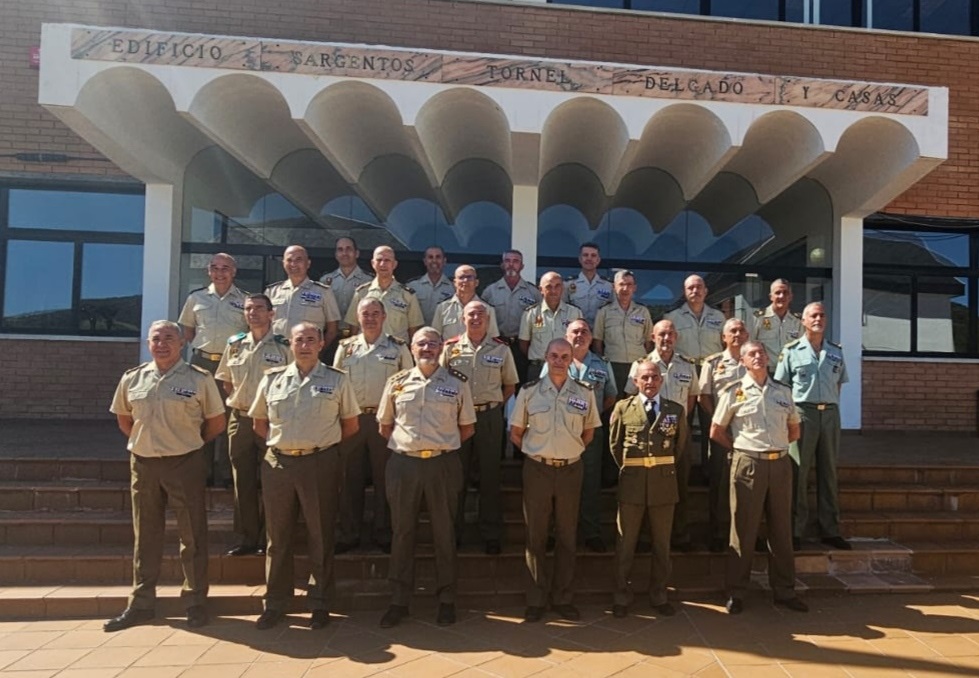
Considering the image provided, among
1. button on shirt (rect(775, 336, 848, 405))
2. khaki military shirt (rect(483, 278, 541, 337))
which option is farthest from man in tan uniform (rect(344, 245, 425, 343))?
button on shirt (rect(775, 336, 848, 405))

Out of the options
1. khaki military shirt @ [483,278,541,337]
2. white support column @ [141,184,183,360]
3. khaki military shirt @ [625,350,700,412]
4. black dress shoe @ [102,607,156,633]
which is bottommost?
black dress shoe @ [102,607,156,633]

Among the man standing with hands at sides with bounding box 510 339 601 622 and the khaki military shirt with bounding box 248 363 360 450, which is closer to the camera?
the khaki military shirt with bounding box 248 363 360 450

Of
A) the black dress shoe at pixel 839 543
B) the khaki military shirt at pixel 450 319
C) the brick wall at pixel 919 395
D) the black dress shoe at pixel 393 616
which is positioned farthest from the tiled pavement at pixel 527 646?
the brick wall at pixel 919 395

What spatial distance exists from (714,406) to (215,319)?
4.07 meters

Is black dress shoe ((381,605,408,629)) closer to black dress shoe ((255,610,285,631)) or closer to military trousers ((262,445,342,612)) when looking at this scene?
military trousers ((262,445,342,612))

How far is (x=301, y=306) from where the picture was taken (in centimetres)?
498

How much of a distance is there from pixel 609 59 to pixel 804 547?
5919 millimetres

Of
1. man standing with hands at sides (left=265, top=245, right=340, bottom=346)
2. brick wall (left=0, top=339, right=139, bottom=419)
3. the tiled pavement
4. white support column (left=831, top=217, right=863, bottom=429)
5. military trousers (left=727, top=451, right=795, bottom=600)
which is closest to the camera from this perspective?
the tiled pavement

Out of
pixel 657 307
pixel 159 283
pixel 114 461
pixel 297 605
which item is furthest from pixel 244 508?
pixel 657 307

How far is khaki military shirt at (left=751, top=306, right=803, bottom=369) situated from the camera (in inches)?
212

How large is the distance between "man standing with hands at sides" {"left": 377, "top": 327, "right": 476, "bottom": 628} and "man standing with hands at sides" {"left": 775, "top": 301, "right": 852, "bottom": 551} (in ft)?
8.92

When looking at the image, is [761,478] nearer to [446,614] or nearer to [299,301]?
[446,614]

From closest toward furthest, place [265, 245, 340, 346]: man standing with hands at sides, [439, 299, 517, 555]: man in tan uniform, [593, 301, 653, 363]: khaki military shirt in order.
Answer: [439, 299, 517, 555]: man in tan uniform < [265, 245, 340, 346]: man standing with hands at sides < [593, 301, 653, 363]: khaki military shirt

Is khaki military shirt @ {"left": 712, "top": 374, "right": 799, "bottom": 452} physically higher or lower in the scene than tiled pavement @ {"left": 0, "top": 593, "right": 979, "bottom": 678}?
higher
